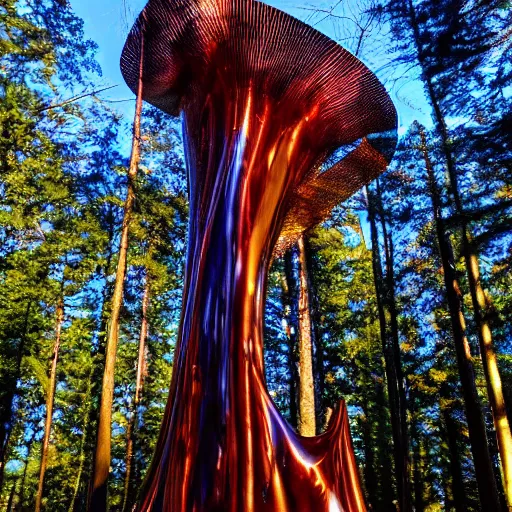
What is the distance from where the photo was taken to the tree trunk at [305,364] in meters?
7.32

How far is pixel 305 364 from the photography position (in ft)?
25.7

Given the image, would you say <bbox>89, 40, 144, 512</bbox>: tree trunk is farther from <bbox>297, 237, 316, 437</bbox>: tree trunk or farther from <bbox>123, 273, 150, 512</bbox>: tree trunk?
<bbox>123, 273, 150, 512</bbox>: tree trunk

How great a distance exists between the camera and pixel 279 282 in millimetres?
14852

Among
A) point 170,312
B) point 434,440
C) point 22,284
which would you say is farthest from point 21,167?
point 434,440

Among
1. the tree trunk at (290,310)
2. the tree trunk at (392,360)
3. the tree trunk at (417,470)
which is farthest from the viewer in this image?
the tree trunk at (417,470)

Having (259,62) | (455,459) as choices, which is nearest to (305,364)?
(259,62)

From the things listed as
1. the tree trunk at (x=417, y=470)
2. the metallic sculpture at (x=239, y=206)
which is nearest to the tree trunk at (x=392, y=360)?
the tree trunk at (x=417, y=470)

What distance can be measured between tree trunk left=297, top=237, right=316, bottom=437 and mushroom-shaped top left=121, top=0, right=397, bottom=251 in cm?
481

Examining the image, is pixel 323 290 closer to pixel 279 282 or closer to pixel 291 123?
pixel 279 282

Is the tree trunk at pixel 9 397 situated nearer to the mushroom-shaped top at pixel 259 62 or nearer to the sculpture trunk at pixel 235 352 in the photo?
the mushroom-shaped top at pixel 259 62

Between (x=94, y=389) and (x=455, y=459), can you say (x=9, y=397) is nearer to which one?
(x=94, y=389)

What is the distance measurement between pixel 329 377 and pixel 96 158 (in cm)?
1039

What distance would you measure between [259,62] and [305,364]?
5723 millimetres

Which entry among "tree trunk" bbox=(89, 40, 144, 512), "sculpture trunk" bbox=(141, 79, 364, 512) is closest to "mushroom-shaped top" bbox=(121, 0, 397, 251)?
"sculpture trunk" bbox=(141, 79, 364, 512)
